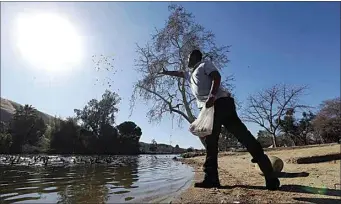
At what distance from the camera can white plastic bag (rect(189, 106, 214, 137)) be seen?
4588 mm

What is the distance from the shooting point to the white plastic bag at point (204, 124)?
4588mm

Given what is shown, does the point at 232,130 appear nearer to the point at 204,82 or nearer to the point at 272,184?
the point at 204,82

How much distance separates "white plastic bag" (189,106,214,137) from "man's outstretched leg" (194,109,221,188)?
0.10m

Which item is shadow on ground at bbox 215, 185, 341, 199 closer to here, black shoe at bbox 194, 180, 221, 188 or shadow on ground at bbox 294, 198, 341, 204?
black shoe at bbox 194, 180, 221, 188

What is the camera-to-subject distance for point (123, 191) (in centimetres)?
445

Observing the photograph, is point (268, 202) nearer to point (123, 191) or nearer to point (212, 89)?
point (212, 89)

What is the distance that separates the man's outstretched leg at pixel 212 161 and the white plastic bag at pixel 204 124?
10 centimetres

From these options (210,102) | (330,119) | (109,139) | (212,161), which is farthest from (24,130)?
(210,102)

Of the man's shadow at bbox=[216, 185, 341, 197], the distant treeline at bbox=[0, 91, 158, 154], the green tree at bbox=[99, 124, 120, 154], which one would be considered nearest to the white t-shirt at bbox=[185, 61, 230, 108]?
the man's shadow at bbox=[216, 185, 341, 197]

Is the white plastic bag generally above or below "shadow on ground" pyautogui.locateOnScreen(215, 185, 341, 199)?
above

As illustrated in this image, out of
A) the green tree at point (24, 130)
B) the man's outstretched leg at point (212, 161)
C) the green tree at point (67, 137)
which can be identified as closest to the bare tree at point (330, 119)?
the green tree at point (67, 137)

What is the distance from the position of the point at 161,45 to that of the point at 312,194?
12.9m

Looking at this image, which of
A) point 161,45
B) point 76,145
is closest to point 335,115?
point 161,45

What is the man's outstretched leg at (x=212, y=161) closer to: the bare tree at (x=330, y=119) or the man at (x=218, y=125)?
the man at (x=218, y=125)
